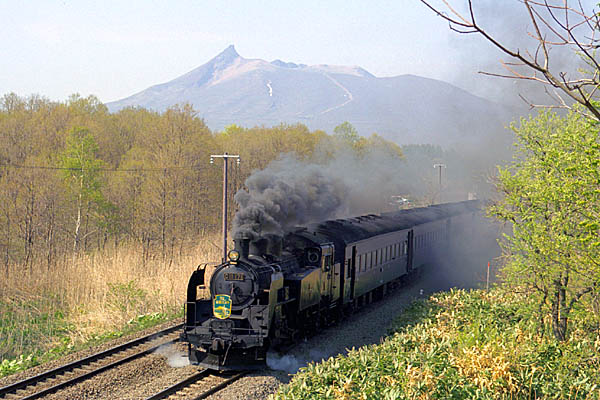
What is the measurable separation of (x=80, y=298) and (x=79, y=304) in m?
1.10

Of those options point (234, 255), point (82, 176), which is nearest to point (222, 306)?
point (234, 255)

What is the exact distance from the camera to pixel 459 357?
12.3 metres

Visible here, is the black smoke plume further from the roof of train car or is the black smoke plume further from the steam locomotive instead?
the roof of train car

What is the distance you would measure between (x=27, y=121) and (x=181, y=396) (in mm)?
39314

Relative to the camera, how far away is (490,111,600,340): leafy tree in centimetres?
1447

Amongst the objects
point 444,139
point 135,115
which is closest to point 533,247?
point 135,115

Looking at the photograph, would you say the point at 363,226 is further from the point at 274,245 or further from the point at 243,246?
the point at 243,246

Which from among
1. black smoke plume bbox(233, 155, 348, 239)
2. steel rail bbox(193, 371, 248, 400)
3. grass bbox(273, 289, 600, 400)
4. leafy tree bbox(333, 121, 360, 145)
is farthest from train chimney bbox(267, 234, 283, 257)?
leafy tree bbox(333, 121, 360, 145)

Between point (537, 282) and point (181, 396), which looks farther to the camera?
point (537, 282)

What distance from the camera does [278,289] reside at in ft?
46.8

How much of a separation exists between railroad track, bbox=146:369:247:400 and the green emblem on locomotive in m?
1.49

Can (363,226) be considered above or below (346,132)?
below

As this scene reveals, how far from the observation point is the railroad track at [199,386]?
12.1 m

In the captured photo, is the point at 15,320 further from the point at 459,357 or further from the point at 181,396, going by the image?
the point at 459,357
